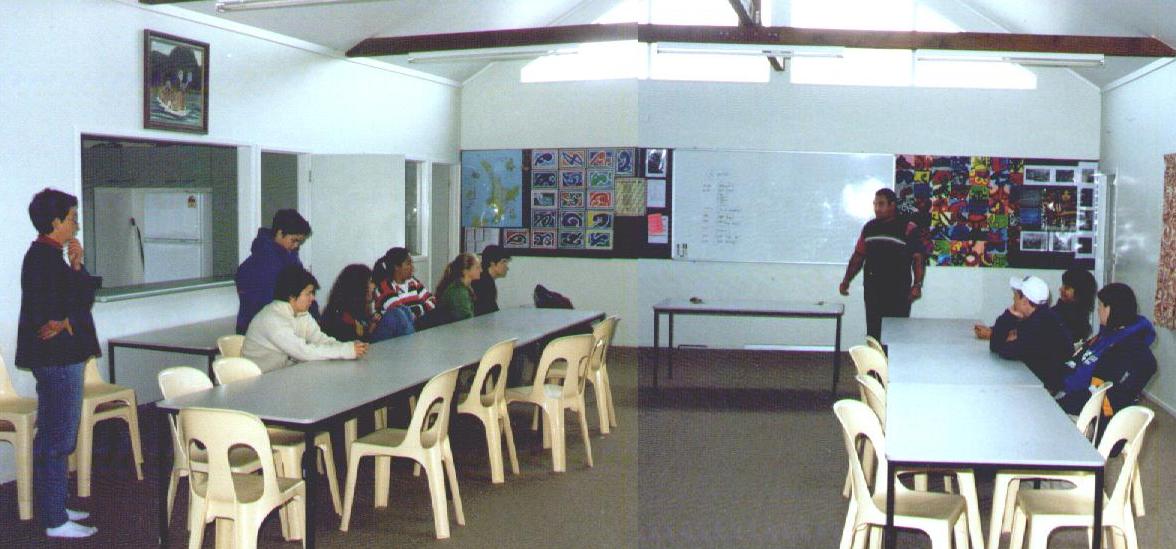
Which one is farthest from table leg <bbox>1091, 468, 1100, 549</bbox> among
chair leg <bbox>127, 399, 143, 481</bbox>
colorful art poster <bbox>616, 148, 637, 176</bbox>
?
colorful art poster <bbox>616, 148, 637, 176</bbox>

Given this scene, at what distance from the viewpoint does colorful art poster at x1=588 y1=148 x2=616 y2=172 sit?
9625 millimetres

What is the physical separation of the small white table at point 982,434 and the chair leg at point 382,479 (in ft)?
6.90

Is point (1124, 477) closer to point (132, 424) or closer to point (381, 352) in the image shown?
point (381, 352)

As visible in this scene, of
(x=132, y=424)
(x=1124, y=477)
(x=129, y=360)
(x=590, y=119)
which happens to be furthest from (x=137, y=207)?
(x=1124, y=477)

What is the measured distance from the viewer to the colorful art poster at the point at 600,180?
379 inches

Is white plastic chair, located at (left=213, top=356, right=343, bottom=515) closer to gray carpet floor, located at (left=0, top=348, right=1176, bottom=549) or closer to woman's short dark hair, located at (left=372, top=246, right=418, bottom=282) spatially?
gray carpet floor, located at (left=0, top=348, right=1176, bottom=549)

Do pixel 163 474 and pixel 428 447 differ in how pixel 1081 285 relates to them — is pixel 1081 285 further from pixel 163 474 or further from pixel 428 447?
pixel 163 474

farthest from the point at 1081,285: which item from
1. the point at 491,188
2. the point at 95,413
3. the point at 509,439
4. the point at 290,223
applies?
the point at 491,188

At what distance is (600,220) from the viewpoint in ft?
31.8

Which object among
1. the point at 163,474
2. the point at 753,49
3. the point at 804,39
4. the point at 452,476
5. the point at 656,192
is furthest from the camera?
the point at 656,192

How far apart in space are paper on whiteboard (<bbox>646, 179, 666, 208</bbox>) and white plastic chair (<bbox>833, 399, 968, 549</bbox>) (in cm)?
613

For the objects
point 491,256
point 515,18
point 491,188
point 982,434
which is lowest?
point 982,434

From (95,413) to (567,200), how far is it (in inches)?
215

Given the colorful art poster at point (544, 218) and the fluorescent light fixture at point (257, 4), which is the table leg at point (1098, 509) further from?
the colorful art poster at point (544, 218)
